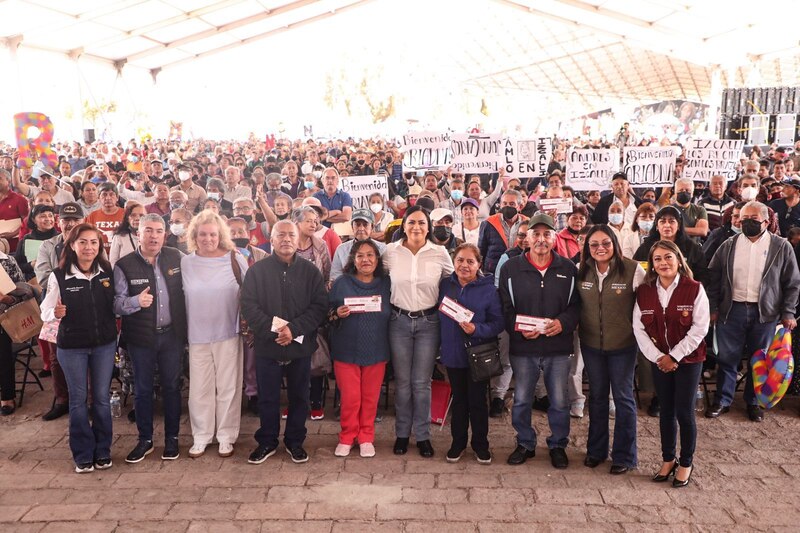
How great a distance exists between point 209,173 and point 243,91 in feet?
108

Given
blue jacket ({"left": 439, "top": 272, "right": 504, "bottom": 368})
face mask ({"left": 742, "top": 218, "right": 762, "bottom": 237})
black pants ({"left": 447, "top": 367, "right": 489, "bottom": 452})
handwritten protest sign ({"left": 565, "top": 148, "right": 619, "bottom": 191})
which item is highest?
handwritten protest sign ({"left": 565, "top": 148, "right": 619, "bottom": 191})

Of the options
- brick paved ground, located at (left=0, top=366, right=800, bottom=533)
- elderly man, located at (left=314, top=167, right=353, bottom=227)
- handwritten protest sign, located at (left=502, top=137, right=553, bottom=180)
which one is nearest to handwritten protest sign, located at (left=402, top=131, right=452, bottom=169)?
handwritten protest sign, located at (left=502, top=137, right=553, bottom=180)

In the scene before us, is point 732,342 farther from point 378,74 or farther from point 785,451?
point 378,74

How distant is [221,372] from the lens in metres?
5.18

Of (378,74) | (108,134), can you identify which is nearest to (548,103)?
(378,74)

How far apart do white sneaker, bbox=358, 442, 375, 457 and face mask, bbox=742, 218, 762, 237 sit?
3737mm

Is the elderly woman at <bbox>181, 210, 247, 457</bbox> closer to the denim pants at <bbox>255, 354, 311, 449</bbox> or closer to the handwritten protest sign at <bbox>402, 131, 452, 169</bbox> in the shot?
the denim pants at <bbox>255, 354, 311, 449</bbox>

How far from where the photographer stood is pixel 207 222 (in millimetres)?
4961

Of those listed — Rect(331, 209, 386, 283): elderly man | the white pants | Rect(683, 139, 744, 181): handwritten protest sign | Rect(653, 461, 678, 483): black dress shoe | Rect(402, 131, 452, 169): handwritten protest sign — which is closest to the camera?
Rect(653, 461, 678, 483): black dress shoe

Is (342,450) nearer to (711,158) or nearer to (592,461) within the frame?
(592,461)

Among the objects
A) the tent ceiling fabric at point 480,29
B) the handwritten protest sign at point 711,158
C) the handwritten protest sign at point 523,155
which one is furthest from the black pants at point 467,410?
the tent ceiling fabric at point 480,29

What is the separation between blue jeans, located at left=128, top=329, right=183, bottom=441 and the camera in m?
4.97

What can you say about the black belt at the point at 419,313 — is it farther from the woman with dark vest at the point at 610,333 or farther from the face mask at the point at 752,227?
the face mask at the point at 752,227

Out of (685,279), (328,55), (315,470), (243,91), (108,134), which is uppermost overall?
(328,55)
